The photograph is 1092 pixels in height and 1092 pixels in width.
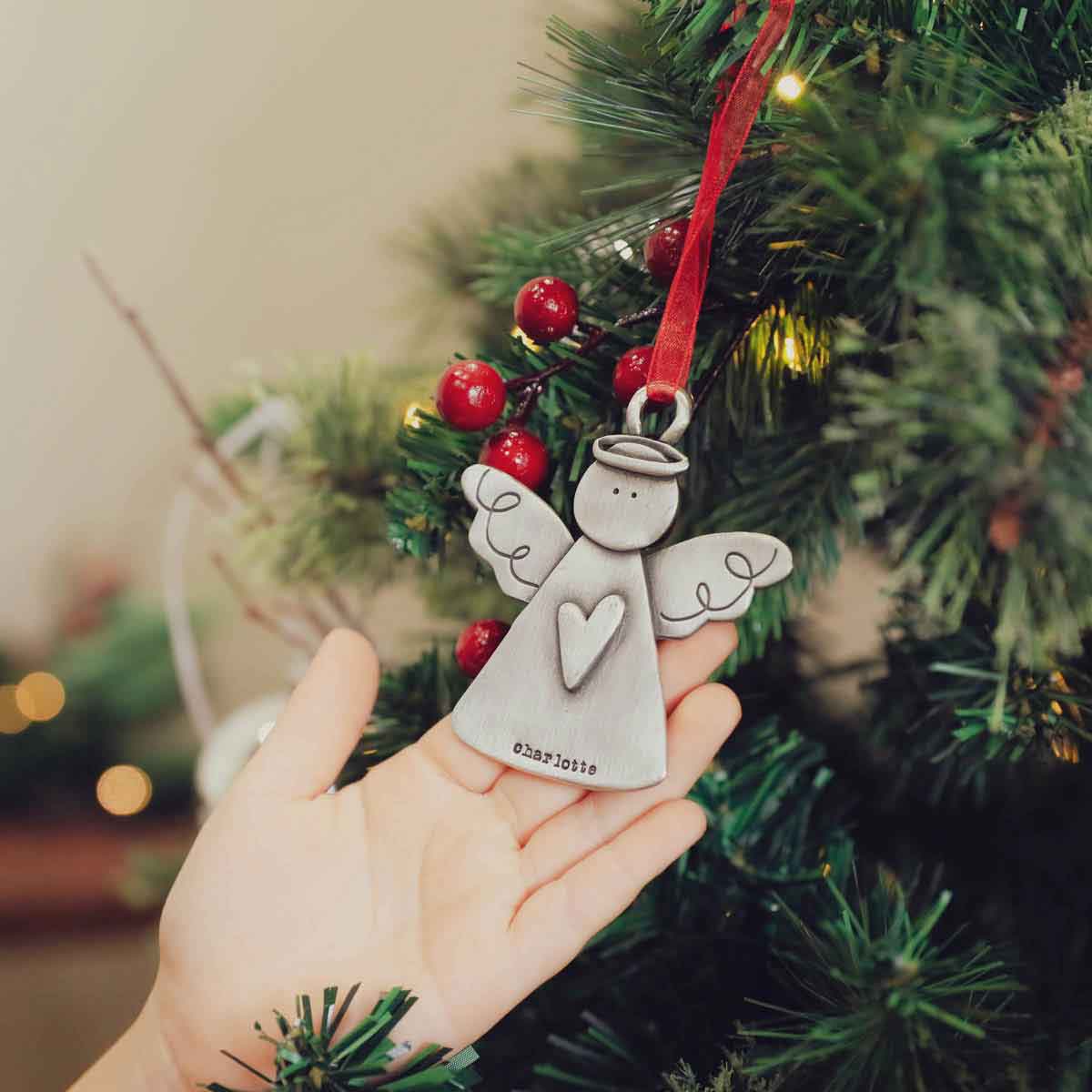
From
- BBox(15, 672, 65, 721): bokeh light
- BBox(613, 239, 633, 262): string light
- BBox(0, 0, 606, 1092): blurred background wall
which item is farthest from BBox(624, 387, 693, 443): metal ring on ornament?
BBox(15, 672, 65, 721): bokeh light

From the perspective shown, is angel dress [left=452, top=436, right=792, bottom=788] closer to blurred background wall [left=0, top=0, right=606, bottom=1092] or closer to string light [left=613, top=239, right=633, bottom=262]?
string light [left=613, top=239, right=633, bottom=262]

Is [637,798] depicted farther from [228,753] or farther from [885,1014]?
[228,753]

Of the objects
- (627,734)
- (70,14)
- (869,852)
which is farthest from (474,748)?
(70,14)

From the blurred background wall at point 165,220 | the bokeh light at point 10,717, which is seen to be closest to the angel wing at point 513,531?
the blurred background wall at point 165,220

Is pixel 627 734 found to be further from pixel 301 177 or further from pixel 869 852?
pixel 301 177

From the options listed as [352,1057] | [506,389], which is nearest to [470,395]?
[506,389]

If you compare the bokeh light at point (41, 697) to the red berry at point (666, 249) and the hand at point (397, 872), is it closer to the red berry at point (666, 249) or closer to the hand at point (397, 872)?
the hand at point (397, 872)
